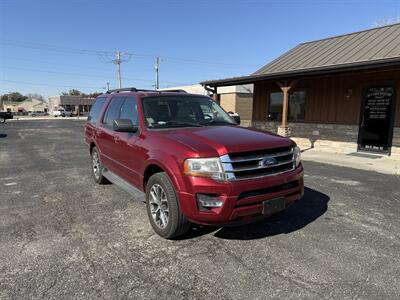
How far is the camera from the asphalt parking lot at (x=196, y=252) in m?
2.70

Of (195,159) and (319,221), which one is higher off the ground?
(195,159)

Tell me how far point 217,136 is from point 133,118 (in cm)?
154

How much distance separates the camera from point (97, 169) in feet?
20.7

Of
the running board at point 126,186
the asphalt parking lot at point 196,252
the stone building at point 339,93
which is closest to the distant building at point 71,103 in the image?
the stone building at point 339,93

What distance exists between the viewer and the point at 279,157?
140 inches

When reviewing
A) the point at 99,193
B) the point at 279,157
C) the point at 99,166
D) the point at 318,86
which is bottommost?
the point at 99,193

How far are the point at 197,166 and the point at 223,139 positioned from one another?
20.1 inches

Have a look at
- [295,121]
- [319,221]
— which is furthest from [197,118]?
[295,121]

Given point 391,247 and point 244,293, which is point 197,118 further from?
point 391,247

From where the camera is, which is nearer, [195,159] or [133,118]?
[195,159]

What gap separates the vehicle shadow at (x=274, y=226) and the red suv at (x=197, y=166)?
509 mm

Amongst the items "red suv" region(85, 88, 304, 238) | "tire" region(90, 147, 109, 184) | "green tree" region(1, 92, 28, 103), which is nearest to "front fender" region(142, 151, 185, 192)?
"red suv" region(85, 88, 304, 238)

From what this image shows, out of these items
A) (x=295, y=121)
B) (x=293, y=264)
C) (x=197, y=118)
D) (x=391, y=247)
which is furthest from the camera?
(x=295, y=121)

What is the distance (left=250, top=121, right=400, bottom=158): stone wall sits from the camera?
1159 centimetres
